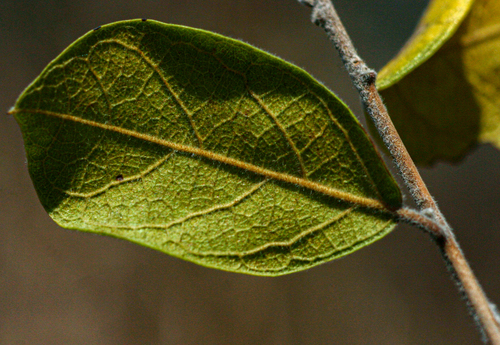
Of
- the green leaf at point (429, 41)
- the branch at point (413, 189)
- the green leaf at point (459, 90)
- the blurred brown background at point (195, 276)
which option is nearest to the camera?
the branch at point (413, 189)

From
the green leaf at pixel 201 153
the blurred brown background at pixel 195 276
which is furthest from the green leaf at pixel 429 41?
the blurred brown background at pixel 195 276

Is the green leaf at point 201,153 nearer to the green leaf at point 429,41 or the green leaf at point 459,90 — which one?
the green leaf at point 429,41

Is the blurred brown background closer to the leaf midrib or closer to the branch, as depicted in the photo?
the branch

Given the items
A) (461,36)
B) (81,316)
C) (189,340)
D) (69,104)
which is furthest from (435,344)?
(69,104)

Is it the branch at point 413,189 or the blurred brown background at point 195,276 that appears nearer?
the branch at point 413,189

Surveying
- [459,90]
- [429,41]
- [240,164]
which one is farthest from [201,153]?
[459,90]

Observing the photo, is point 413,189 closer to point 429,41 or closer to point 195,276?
point 429,41

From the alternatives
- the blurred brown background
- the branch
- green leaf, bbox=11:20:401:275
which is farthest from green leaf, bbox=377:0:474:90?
the blurred brown background
